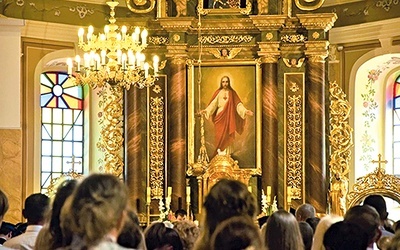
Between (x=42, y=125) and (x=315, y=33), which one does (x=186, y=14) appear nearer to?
(x=315, y=33)

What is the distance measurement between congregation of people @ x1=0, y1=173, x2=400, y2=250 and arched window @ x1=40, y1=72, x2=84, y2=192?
11.7m

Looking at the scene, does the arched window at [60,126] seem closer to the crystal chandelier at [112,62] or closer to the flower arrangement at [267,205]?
the flower arrangement at [267,205]

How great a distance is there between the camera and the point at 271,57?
16.8 metres

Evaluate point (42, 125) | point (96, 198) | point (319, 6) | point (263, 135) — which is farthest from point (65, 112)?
point (96, 198)

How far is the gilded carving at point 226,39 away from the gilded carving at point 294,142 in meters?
1.25

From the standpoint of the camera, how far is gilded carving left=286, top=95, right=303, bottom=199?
16844 millimetres

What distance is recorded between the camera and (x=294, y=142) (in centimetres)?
1684

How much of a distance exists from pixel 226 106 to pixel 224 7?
171cm

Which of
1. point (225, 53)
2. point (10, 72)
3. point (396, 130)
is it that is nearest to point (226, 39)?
point (225, 53)

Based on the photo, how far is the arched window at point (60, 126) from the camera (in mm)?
18719

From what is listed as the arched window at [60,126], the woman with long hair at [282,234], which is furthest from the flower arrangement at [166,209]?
the woman with long hair at [282,234]

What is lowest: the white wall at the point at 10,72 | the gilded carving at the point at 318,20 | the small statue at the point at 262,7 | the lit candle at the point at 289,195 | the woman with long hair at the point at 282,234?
the lit candle at the point at 289,195

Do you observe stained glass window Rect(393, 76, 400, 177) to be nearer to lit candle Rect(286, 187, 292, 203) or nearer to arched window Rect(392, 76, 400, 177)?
arched window Rect(392, 76, 400, 177)

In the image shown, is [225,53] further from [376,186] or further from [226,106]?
[376,186]
